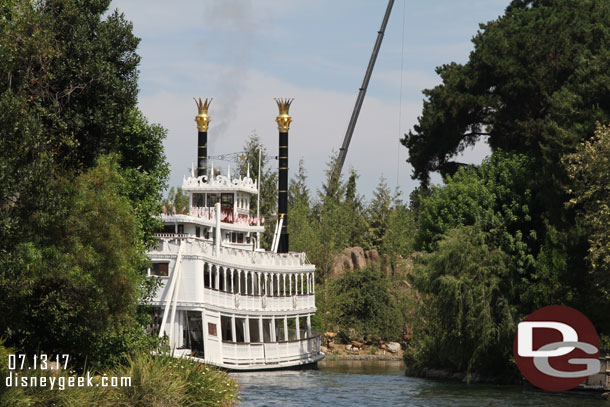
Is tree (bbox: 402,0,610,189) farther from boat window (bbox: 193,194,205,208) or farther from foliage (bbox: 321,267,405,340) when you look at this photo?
foliage (bbox: 321,267,405,340)

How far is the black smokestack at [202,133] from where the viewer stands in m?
63.6

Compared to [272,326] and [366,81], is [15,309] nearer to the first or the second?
[272,326]

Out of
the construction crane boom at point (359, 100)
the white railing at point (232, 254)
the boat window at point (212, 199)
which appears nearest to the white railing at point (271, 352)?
the white railing at point (232, 254)

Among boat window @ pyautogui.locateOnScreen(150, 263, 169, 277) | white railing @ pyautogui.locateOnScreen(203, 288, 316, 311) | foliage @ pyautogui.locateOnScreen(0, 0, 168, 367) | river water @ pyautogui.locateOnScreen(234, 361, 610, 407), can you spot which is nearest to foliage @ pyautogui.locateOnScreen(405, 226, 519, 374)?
river water @ pyautogui.locateOnScreen(234, 361, 610, 407)

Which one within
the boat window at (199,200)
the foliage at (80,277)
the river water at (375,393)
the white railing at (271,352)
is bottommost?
the river water at (375,393)

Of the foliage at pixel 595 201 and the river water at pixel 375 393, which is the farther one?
the foliage at pixel 595 201

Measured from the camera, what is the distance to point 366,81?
291 feet

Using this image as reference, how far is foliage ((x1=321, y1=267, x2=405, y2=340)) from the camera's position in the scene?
67.9 metres

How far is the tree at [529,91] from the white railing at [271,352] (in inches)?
464

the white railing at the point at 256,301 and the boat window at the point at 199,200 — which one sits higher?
the boat window at the point at 199,200

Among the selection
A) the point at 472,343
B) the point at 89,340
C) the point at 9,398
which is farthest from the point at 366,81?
the point at 9,398

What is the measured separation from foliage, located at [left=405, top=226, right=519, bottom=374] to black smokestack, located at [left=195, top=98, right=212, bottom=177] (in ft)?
77.6

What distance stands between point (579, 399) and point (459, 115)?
18573 millimetres

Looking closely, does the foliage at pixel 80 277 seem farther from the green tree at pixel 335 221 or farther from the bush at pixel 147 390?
the green tree at pixel 335 221
